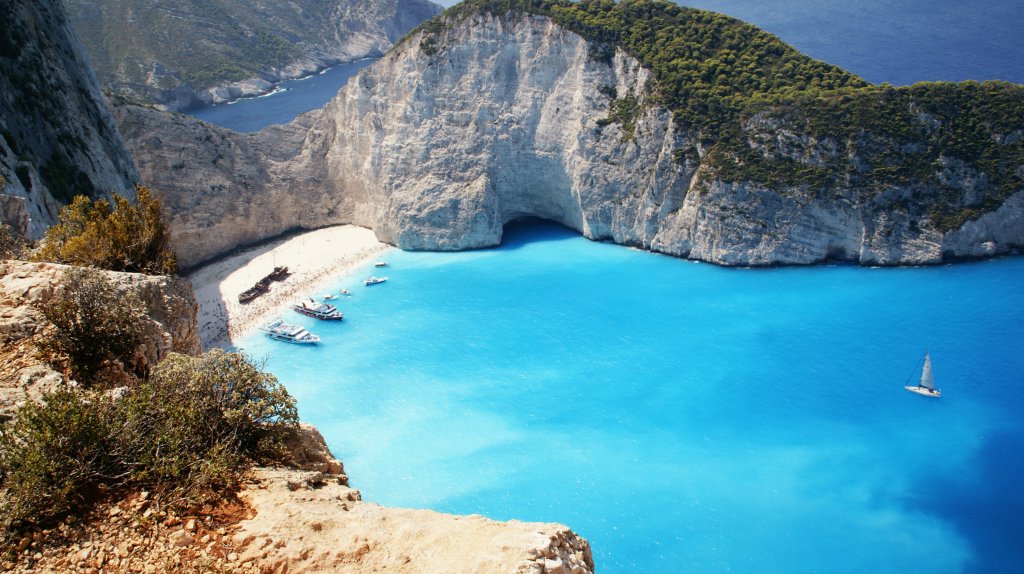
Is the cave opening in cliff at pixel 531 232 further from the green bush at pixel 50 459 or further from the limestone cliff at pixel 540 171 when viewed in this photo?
the green bush at pixel 50 459

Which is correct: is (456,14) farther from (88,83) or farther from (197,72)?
(197,72)

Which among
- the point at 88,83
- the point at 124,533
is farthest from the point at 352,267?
the point at 124,533

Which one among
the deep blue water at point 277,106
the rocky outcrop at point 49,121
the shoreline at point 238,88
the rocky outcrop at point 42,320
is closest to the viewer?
the rocky outcrop at point 42,320

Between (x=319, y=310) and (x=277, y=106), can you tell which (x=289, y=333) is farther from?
(x=277, y=106)

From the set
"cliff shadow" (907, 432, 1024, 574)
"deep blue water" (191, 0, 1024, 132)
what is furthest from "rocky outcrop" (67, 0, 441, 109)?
"cliff shadow" (907, 432, 1024, 574)

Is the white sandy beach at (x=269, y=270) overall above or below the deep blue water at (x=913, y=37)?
below

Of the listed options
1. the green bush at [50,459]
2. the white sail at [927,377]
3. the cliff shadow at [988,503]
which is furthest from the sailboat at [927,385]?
the green bush at [50,459]
